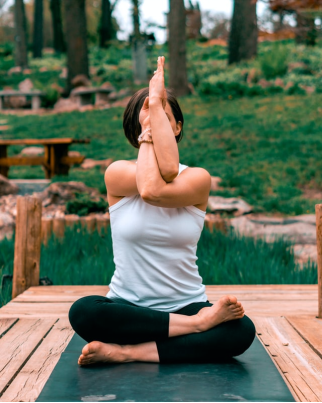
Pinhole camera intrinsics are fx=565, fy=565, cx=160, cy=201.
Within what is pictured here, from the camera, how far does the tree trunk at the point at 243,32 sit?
1531cm

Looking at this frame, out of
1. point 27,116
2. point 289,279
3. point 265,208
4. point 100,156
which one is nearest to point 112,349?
point 289,279

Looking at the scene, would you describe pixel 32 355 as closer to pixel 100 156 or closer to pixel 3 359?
pixel 3 359

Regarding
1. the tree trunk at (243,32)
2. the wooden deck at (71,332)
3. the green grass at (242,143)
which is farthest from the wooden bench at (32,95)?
the wooden deck at (71,332)

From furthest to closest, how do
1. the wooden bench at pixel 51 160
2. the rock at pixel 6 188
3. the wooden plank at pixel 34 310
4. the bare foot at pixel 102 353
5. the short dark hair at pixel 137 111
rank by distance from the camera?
the wooden bench at pixel 51 160
the rock at pixel 6 188
the wooden plank at pixel 34 310
the short dark hair at pixel 137 111
the bare foot at pixel 102 353

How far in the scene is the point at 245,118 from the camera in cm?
1149

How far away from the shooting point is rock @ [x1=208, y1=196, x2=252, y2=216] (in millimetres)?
6801

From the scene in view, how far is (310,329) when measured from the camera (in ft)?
9.72

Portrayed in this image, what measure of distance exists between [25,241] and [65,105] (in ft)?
45.3

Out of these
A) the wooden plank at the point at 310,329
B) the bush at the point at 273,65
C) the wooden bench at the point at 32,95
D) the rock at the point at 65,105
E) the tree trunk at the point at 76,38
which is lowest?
the wooden plank at the point at 310,329

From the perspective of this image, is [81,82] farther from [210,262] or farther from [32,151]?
[210,262]

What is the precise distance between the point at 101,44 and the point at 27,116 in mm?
12303

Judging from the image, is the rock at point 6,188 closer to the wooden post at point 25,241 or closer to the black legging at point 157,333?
the wooden post at point 25,241

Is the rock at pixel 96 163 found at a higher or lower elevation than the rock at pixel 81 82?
lower

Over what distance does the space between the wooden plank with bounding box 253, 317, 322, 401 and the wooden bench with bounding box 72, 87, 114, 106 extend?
14.0 meters
